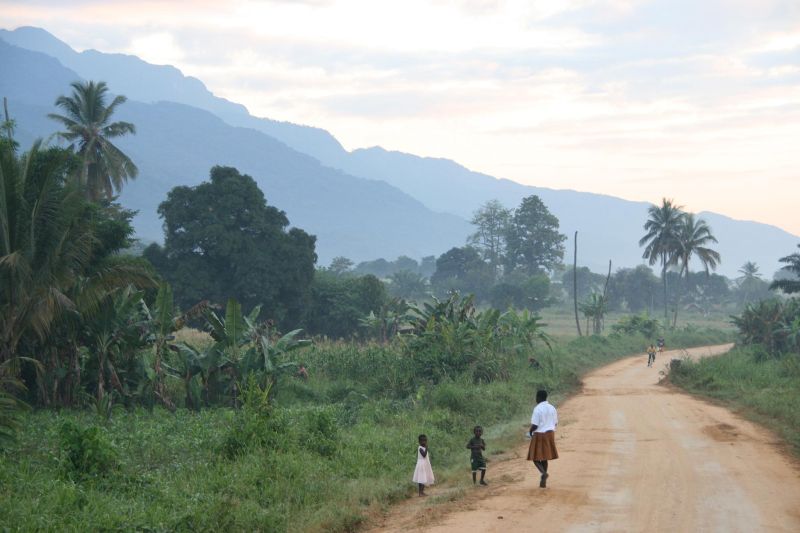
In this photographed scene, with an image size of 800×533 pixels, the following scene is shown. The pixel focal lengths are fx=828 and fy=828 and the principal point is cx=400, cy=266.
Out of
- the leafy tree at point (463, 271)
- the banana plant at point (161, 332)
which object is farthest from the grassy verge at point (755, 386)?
the leafy tree at point (463, 271)

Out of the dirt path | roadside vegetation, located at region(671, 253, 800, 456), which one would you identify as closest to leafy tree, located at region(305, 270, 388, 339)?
roadside vegetation, located at region(671, 253, 800, 456)

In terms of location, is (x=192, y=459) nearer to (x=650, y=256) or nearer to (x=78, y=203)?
(x=78, y=203)

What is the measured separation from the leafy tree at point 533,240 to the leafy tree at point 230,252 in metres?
64.9

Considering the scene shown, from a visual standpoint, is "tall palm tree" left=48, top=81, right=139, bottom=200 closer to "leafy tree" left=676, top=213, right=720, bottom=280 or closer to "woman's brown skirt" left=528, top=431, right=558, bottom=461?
"woman's brown skirt" left=528, top=431, right=558, bottom=461

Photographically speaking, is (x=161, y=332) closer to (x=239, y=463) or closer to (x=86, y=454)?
(x=239, y=463)

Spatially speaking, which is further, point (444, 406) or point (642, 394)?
point (642, 394)

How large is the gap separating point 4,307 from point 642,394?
19.3 meters

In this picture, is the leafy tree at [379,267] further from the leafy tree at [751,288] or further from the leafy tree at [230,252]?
the leafy tree at [230,252]

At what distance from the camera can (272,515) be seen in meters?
10.7

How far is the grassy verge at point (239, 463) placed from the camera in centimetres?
1016

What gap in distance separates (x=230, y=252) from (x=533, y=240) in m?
69.9

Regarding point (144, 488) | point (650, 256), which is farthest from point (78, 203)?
point (650, 256)

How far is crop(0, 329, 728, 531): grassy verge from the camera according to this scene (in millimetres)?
10156

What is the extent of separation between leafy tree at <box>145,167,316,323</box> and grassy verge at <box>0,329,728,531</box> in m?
24.1
